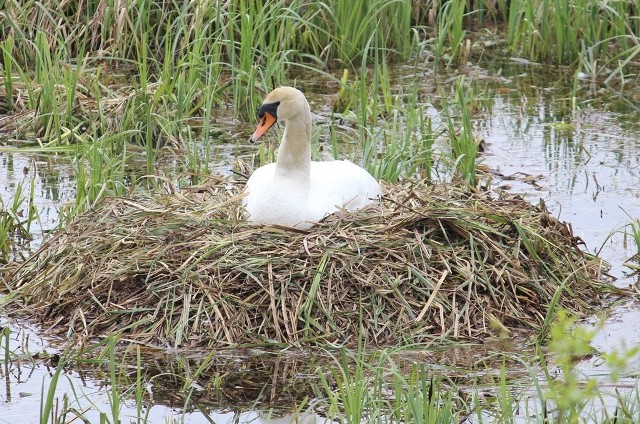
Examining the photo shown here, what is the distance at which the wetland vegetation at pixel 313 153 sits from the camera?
505 centimetres

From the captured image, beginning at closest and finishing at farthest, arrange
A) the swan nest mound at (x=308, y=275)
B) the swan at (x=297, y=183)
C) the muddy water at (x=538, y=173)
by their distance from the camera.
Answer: the muddy water at (x=538, y=173)
the swan nest mound at (x=308, y=275)
the swan at (x=297, y=183)

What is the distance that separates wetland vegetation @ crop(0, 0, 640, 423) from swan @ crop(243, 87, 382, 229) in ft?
0.55

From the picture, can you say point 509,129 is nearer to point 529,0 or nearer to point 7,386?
point 529,0

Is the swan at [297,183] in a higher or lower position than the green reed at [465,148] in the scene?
higher

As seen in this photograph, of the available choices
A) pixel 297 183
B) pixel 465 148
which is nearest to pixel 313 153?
pixel 465 148

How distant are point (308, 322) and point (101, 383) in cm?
94

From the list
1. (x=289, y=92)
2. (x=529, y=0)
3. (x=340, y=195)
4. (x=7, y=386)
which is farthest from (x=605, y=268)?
(x=529, y=0)

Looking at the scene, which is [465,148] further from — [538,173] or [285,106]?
[285,106]

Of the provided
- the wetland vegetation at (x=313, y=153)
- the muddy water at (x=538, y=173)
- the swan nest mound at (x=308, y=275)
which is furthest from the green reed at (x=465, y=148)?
the swan nest mound at (x=308, y=275)

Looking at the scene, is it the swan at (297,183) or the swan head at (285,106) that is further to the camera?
the swan head at (285,106)

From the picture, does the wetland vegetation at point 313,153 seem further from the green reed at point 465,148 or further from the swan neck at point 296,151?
the swan neck at point 296,151

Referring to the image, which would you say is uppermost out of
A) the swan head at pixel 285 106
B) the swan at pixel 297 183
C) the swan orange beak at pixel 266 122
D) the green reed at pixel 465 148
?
the swan head at pixel 285 106

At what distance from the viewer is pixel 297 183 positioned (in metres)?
6.30

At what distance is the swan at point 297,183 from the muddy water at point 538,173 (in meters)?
1.14
